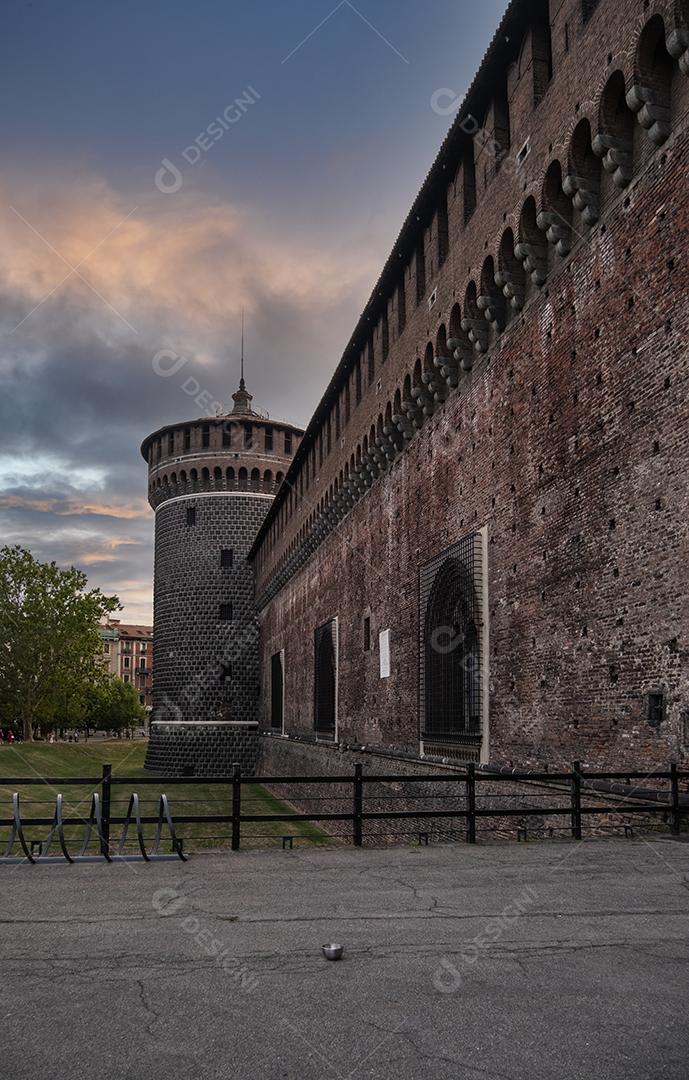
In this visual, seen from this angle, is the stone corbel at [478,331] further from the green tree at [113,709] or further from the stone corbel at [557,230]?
the green tree at [113,709]

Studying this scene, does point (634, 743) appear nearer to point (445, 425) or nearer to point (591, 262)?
point (591, 262)

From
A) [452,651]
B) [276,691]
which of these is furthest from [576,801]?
[276,691]

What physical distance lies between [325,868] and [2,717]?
191ft

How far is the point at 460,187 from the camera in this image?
15719 millimetres

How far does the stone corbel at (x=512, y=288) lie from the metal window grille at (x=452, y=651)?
3805 mm

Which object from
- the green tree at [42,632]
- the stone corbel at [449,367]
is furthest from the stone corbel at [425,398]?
the green tree at [42,632]

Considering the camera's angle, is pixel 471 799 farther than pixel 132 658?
No

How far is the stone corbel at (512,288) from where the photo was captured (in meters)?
13.7

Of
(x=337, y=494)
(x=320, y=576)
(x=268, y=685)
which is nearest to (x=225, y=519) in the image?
(x=268, y=685)

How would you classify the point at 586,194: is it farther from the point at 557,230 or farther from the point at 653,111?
the point at 653,111

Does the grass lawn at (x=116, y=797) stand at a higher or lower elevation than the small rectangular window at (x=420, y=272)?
lower

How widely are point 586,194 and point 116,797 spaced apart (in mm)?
26667

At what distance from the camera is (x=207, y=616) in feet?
141
